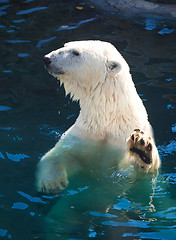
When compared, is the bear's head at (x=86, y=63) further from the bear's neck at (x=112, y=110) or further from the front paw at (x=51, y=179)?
the front paw at (x=51, y=179)

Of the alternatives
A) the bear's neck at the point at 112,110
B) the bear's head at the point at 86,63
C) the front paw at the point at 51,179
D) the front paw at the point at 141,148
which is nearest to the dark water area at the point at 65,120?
the front paw at the point at 51,179

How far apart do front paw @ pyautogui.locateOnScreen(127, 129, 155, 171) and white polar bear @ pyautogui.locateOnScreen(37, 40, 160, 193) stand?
8cm

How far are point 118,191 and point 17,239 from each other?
114 centimetres

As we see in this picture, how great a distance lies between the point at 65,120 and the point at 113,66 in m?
1.56

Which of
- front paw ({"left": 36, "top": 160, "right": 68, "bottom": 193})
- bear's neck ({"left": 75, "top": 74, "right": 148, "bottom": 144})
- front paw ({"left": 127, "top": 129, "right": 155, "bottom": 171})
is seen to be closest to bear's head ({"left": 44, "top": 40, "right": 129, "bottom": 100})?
bear's neck ({"left": 75, "top": 74, "right": 148, "bottom": 144})

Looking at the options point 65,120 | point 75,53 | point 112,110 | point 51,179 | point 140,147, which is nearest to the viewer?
point 140,147

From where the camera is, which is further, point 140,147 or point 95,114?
point 95,114

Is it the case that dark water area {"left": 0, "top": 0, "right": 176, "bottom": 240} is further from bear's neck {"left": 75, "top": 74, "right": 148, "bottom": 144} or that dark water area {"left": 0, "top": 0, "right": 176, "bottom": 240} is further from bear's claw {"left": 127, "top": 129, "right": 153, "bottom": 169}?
bear's neck {"left": 75, "top": 74, "right": 148, "bottom": 144}

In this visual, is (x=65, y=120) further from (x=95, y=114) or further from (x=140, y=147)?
(x=140, y=147)

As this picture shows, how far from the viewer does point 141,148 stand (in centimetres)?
377

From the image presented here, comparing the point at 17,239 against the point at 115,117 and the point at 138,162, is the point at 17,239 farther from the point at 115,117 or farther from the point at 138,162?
the point at 115,117

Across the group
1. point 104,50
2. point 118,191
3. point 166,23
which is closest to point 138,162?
point 118,191

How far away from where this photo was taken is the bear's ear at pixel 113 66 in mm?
4090

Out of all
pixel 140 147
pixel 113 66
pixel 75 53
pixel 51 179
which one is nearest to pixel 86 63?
pixel 75 53
